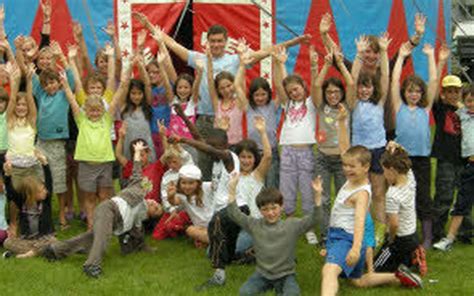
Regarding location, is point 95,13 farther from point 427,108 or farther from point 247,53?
point 427,108

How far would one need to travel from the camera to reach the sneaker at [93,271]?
539cm

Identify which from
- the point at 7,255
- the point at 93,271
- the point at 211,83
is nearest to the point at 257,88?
the point at 211,83

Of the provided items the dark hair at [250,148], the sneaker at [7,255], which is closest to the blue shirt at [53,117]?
the sneaker at [7,255]

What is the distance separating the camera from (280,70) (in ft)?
21.4

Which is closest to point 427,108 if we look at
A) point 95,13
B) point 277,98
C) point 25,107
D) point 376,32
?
point 277,98

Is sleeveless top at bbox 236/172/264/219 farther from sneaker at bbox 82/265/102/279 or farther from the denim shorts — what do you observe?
sneaker at bbox 82/265/102/279

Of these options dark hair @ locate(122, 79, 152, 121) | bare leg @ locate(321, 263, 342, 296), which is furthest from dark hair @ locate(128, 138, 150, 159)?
bare leg @ locate(321, 263, 342, 296)

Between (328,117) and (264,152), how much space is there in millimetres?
771

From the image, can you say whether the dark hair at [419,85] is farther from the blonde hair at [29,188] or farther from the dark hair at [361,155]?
the blonde hair at [29,188]

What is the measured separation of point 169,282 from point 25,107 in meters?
2.13

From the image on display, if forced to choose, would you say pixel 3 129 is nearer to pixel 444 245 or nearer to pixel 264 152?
pixel 264 152

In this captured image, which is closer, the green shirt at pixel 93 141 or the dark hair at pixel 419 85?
the dark hair at pixel 419 85

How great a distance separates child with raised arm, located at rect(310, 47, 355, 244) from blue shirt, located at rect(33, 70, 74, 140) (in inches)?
86.9

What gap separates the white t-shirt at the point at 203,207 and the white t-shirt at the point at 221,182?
0.36ft
